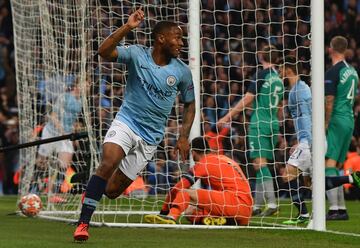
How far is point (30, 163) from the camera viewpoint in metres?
16.4

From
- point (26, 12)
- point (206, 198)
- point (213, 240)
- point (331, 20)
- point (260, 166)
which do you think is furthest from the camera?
point (331, 20)

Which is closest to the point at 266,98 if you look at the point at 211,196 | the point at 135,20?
the point at 211,196

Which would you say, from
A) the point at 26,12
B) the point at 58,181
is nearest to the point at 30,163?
the point at 58,181

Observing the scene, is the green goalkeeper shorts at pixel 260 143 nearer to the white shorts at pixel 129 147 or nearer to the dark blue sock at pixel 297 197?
the dark blue sock at pixel 297 197

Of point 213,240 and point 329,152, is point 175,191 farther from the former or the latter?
point 329,152

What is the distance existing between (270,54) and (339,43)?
1.16 m

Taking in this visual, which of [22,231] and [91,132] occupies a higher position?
[91,132]

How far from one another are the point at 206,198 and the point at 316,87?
67.4 inches

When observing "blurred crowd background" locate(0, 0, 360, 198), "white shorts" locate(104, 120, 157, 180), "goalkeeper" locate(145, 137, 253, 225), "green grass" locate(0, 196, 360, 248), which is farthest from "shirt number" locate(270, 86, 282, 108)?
"white shorts" locate(104, 120, 157, 180)

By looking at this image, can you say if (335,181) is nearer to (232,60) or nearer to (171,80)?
(171,80)

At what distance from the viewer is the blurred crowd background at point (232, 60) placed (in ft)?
46.0

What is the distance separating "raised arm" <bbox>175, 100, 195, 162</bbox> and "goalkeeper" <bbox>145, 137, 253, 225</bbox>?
161cm

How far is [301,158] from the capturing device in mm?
14078

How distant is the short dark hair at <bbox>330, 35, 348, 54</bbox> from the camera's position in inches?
565
